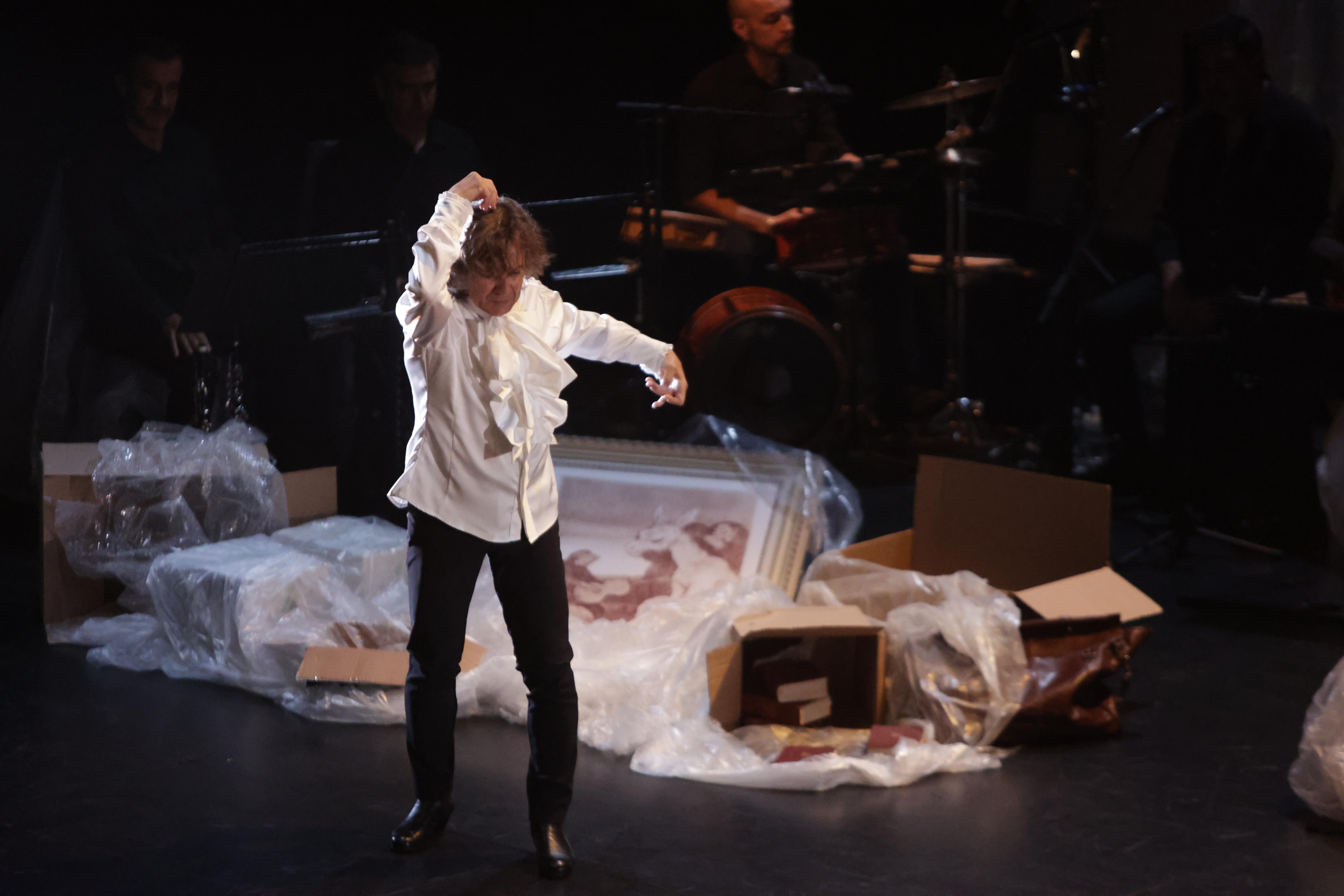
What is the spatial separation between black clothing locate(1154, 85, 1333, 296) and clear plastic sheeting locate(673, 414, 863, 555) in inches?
78.4

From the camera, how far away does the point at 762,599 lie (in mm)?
3188

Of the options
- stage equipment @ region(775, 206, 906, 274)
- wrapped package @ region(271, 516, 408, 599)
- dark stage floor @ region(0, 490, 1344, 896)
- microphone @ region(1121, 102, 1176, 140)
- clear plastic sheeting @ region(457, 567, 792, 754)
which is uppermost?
microphone @ region(1121, 102, 1176, 140)

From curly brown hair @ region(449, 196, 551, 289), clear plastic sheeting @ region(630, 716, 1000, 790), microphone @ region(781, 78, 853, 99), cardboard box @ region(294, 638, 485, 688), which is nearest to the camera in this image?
curly brown hair @ region(449, 196, 551, 289)

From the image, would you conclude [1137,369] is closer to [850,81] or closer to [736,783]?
[850,81]

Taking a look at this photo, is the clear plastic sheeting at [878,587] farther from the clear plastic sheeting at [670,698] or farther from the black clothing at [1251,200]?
the black clothing at [1251,200]

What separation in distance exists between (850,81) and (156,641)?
12.3 feet

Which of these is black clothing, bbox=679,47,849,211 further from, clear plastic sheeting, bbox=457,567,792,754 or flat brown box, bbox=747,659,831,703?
flat brown box, bbox=747,659,831,703

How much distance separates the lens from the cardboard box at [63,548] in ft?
12.4

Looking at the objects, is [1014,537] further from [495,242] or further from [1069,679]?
[495,242]

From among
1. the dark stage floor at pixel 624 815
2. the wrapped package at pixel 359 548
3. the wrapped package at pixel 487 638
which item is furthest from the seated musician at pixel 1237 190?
the wrapped package at pixel 359 548

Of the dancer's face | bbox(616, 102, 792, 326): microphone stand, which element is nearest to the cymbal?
bbox(616, 102, 792, 326): microphone stand

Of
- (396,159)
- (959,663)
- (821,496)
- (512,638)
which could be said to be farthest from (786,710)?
(396,159)

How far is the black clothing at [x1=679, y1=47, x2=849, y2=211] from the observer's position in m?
5.05

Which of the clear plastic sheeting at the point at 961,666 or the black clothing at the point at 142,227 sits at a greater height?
the black clothing at the point at 142,227
